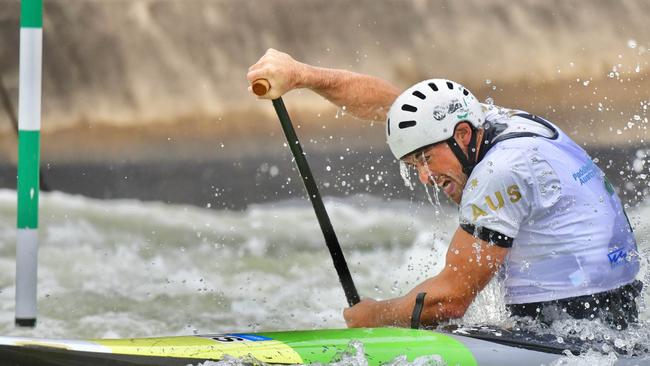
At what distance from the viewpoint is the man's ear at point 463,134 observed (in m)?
3.76

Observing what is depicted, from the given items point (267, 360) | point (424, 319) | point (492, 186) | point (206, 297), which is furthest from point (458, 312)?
point (206, 297)

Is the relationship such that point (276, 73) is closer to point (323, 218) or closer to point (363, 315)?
point (323, 218)

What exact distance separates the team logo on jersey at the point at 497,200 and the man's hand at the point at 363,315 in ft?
1.83

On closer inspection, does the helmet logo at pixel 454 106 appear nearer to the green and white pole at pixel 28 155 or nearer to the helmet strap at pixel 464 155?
the helmet strap at pixel 464 155

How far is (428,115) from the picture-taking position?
12.3ft

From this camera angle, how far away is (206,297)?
6184 millimetres

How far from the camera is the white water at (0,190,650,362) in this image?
5.95m

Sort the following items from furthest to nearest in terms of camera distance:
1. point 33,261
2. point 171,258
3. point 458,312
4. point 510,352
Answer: point 171,258 → point 33,261 → point 458,312 → point 510,352

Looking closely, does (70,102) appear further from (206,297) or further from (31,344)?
(31,344)

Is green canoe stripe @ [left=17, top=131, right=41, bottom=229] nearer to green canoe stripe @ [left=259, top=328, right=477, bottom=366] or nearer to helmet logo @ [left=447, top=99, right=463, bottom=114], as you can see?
green canoe stripe @ [left=259, top=328, right=477, bottom=366]

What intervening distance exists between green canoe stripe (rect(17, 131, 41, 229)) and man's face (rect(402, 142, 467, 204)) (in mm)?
1764

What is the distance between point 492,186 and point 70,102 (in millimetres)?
3618

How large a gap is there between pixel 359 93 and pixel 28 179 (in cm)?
147

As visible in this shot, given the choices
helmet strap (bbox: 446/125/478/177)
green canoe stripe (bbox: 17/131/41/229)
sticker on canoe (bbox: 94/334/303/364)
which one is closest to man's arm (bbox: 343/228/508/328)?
helmet strap (bbox: 446/125/478/177)
